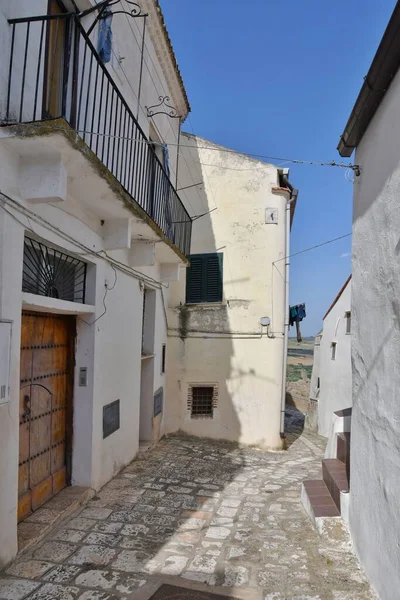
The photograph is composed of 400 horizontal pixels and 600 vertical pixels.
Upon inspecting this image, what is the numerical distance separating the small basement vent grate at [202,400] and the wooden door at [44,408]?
505 centimetres

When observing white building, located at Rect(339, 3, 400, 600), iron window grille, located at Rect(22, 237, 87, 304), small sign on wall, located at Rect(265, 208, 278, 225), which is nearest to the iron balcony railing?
iron window grille, located at Rect(22, 237, 87, 304)

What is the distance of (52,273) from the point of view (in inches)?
184

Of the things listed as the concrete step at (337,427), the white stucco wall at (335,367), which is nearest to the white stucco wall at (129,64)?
the concrete step at (337,427)

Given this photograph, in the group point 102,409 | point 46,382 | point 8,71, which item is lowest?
point 102,409

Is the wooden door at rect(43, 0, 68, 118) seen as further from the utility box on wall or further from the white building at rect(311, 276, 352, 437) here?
the white building at rect(311, 276, 352, 437)

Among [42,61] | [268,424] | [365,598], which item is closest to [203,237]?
[268,424]

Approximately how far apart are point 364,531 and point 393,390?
4.85 ft

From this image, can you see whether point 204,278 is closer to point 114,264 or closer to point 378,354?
point 114,264

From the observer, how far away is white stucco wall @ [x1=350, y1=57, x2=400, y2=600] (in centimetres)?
313

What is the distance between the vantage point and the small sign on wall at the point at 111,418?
5.86 metres

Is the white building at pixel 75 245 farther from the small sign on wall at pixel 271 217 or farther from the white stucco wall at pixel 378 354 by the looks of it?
the white stucco wall at pixel 378 354

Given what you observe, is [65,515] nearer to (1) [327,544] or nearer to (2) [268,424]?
(1) [327,544]

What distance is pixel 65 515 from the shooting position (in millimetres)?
4680

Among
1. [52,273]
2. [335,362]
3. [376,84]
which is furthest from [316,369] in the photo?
[376,84]
